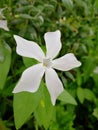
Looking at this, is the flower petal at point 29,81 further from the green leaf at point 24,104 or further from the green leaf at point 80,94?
the green leaf at point 80,94

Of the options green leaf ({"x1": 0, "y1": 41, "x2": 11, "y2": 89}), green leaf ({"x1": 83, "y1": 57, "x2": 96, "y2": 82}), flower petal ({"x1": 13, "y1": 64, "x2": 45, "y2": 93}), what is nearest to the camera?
flower petal ({"x1": 13, "y1": 64, "x2": 45, "y2": 93})

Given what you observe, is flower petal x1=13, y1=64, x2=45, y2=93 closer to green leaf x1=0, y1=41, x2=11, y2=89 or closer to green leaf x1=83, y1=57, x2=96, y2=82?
green leaf x1=0, y1=41, x2=11, y2=89

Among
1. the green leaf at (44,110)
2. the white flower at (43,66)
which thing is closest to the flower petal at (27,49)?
the white flower at (43,66)

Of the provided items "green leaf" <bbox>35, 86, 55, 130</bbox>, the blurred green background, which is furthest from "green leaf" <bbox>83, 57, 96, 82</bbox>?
"green leaf" <bbox>35, 86, 55, 130</bbox>

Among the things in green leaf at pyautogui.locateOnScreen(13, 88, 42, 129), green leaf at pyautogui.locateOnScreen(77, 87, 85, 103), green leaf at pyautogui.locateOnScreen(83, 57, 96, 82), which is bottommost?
green leaf at pyautogui.locateOnScreen(77, 87, 85, 103)

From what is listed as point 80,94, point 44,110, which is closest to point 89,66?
point 80,94

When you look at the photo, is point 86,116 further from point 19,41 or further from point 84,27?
point 19,41

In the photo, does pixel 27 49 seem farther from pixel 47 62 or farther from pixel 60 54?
pixel 60 54
